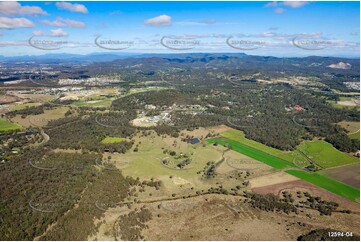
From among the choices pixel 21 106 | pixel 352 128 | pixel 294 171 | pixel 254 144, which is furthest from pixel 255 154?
pixel 21 106

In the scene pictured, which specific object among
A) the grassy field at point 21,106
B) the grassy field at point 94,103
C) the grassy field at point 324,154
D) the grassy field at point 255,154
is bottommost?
the grassy field at point 324,154

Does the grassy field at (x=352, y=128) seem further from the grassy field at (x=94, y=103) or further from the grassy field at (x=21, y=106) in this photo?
the grassy field at (x=21, y=106)

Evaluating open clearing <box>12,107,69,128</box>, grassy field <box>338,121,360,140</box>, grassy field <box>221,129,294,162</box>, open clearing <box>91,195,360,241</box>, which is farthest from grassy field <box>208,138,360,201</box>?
open clearing <box>12,107,69,128</box>

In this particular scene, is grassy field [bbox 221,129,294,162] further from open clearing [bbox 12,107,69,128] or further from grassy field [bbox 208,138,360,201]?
open clearing [bbox 12,107,69,128]

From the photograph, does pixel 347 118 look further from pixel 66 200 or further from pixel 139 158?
pixel 66 200

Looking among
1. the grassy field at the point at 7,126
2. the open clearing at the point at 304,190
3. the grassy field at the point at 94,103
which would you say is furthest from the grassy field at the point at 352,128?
the grassy field at the point at 7,126
